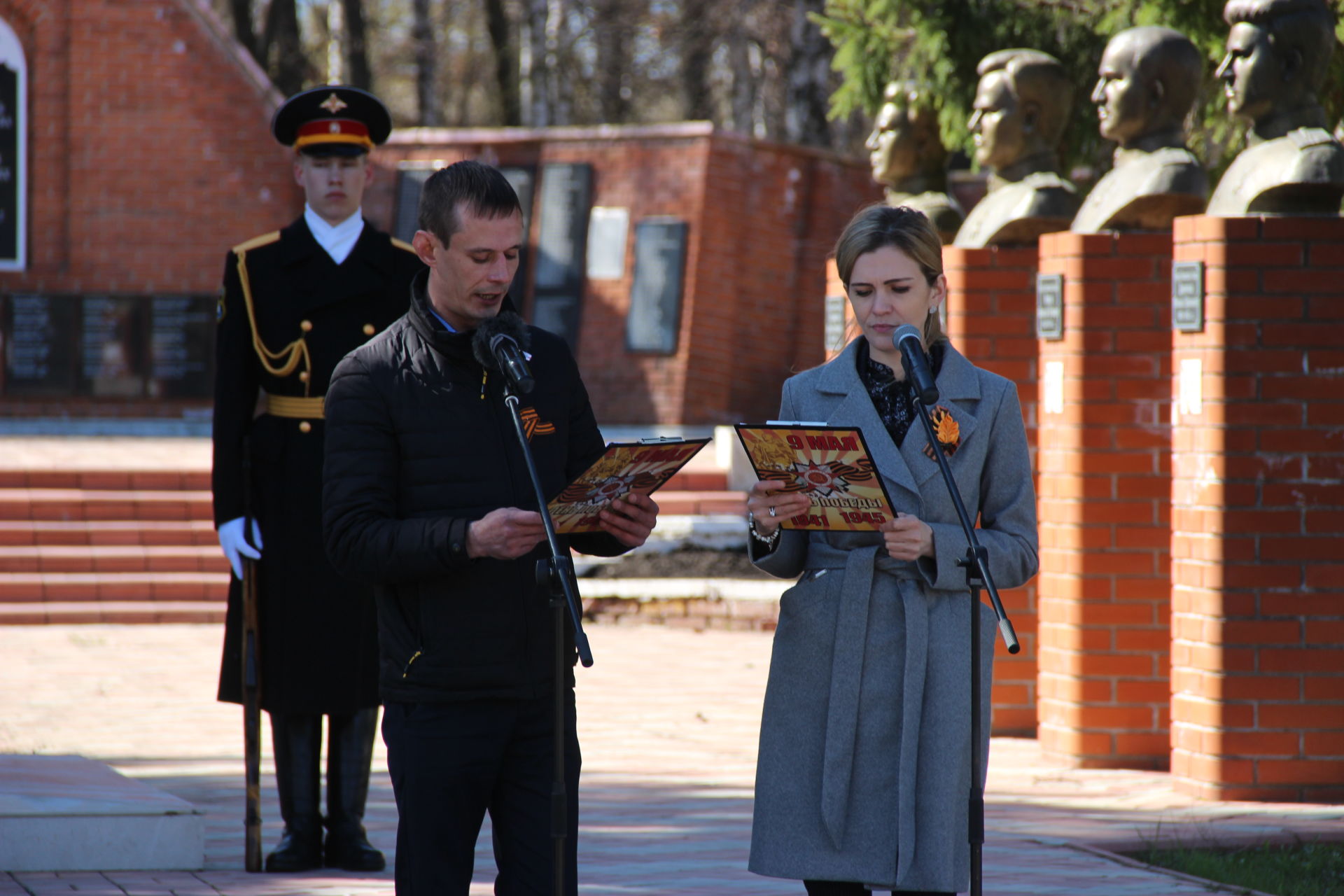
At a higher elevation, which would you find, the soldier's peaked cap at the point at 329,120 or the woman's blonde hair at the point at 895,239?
the soldier's peaked cap at the point at 329,120

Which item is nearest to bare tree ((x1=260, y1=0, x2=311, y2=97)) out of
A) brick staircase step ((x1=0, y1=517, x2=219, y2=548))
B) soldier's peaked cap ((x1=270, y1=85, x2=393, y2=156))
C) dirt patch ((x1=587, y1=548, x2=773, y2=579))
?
brick staircase step ((x1=0, y1=517, x2=219, y2=548))

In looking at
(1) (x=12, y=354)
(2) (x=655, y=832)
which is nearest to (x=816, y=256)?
(1) (x=12, y=354)

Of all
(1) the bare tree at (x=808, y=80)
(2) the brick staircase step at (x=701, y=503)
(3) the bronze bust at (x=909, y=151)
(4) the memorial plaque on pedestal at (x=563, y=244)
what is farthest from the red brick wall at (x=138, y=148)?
(3) the bronze bust at (x=909, y=151)

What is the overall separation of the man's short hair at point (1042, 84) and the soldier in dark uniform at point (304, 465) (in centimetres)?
334

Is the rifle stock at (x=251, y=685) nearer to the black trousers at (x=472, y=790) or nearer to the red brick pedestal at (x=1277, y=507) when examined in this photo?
the black trousers at (x=472, y=790)

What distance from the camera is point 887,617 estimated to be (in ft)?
10.7

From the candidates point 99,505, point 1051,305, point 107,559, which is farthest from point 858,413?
point 99,505

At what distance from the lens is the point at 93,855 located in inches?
194

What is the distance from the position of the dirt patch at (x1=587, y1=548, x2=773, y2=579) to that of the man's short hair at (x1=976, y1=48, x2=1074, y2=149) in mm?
4637

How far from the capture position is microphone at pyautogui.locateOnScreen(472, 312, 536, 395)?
297 centimetres

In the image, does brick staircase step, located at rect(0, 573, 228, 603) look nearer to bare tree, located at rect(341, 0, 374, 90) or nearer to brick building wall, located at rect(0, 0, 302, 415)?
brick building wall, located at rect(0, 0, 302, 415)

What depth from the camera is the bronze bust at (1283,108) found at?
5.94 metres

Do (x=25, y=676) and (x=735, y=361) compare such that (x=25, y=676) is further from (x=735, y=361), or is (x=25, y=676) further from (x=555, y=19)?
(x=555, y=19)

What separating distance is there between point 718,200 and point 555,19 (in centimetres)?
1165
